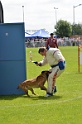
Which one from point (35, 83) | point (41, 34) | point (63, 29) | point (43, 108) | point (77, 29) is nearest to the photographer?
point (43, 108)

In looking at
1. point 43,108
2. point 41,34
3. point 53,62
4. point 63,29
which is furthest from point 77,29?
point 43,108

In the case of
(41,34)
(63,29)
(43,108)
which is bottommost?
(43,108)

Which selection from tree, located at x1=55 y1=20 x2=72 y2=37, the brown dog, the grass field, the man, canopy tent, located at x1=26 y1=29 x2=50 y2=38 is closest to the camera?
the grass field

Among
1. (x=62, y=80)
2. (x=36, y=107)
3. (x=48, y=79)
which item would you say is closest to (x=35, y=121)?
(x=36, y=107)

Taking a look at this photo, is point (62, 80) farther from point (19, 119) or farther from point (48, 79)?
point (19, 119)

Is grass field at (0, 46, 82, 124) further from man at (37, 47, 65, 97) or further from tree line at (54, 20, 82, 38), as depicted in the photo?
tree line at (54, 20, 82, 38)

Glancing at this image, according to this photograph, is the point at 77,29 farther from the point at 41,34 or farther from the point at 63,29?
the point at 41,34

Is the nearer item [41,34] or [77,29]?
[41,34]

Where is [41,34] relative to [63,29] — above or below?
below

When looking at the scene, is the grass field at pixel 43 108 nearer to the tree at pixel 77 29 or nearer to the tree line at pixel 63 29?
the tree line at pixel 63 29

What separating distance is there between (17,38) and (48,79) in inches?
59.4

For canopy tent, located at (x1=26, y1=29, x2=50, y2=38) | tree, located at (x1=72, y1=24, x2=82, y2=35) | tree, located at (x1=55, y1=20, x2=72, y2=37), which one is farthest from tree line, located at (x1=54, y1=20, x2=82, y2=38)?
canopy tent, located at (x1=26, y1=29, x2=50, y2=38)

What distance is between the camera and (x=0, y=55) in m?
11.0

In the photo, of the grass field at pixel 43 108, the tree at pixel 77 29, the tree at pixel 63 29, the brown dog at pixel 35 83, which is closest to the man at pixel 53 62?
the brown dog at pixel 35 83
